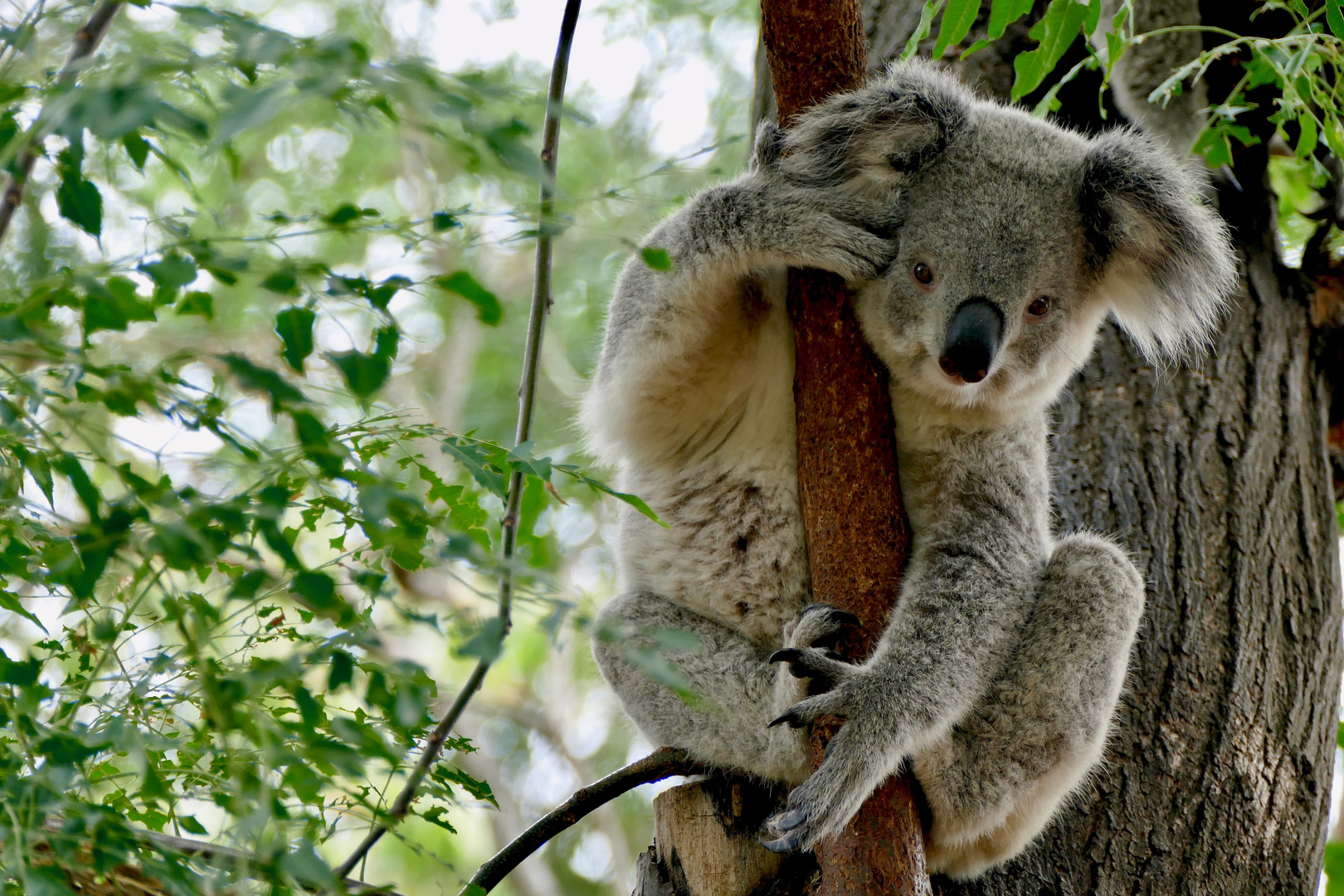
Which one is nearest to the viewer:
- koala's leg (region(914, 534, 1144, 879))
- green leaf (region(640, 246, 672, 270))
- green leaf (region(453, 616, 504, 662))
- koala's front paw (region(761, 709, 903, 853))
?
green leaf (region(453, 616, 504, 662))

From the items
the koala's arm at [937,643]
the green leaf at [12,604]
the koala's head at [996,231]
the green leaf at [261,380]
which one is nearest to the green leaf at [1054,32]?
the koala's head at [996,231]

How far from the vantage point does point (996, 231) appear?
2439mm

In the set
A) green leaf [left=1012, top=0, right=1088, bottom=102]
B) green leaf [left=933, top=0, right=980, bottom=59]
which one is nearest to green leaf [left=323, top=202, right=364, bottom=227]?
green leaf [left=933, top=0, right=980, bottom=59]

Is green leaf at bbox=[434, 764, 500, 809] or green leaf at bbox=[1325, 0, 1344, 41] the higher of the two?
green leaf at bbox=[1325, 0, 1344, 41]

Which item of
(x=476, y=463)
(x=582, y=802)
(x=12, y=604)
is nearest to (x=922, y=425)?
(x=582, y=802)

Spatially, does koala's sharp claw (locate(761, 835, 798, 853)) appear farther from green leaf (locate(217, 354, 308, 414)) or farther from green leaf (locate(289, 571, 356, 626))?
green leaf (locate(217, 354, 308, 414))

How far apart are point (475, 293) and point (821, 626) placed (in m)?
1.29

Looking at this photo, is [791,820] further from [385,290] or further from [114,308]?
[114,308]

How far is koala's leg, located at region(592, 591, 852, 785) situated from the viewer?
2.48m

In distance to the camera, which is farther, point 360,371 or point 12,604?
point 12,604

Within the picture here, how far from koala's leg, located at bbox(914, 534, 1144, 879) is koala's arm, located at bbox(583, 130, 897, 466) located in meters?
0.75

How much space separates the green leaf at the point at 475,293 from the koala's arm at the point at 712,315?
39.9 inches

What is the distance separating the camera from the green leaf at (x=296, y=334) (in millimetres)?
1149

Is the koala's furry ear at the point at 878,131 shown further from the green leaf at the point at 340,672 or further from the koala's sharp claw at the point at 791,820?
the green leaf at the point at 340,672
